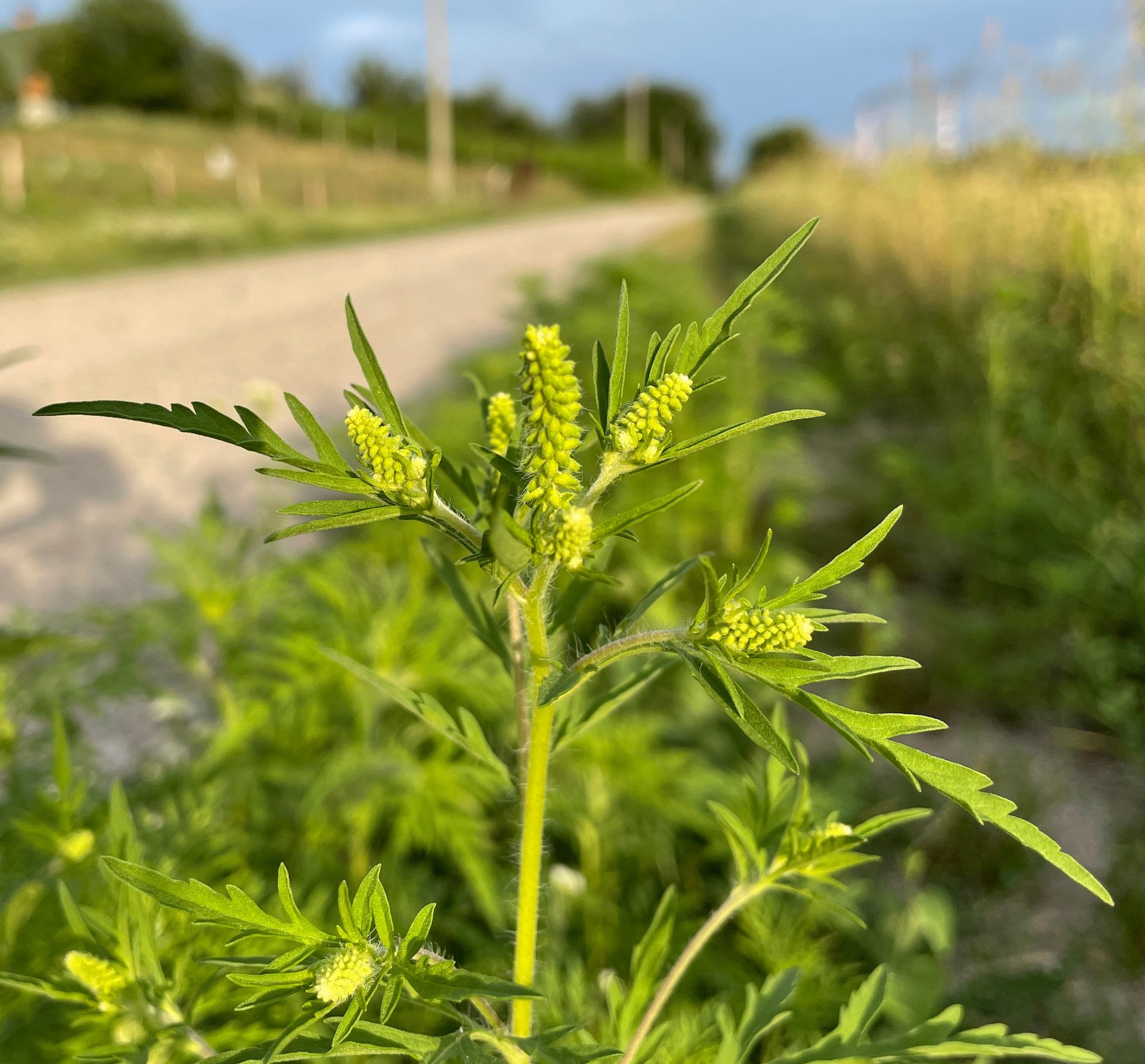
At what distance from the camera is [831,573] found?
58 cm

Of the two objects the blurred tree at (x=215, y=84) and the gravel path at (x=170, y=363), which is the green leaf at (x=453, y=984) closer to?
the gravel path at (x=170, y=363)

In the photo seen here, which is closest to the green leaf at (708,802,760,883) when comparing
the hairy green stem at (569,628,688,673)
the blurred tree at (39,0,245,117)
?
the hairy green stem at (569,628,688,673)

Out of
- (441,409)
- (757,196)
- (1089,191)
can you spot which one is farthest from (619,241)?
(441,409)

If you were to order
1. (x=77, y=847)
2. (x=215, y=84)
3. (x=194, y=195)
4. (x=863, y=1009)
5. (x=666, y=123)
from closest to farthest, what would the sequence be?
(x=863, y=1009), (x=77, y=847), (x=194, y=195), (x=215, y=84), (x=666, y=123)

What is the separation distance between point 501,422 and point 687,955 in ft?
1.58

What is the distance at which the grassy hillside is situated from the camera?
42.1ft

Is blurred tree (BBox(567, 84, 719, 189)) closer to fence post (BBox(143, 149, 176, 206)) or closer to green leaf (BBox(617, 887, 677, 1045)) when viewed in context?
fence post (BBox(143, 149, 176, 206))

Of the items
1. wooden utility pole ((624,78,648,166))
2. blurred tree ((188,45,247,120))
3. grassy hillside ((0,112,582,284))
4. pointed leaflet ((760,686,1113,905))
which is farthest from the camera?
wooden utility pole ((624,78,648,166))

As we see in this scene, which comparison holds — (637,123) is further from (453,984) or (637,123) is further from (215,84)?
(453,984)

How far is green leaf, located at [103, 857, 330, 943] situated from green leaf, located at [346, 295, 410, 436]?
0.97ft

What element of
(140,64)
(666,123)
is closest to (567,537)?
(140,64)

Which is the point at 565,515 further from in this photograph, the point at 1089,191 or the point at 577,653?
the point at 1089,191

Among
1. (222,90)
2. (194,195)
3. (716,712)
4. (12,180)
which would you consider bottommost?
(716,712)

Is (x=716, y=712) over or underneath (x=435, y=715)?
underneath
